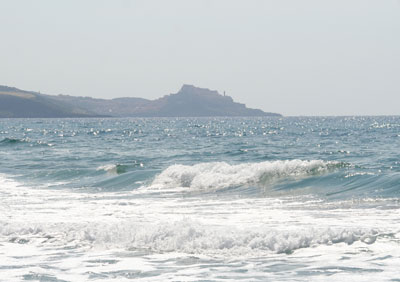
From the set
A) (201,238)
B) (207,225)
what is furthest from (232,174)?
(201,238)

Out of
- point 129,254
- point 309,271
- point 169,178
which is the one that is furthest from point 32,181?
point 309,271

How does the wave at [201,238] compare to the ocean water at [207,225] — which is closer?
the ocean water at [207,225]

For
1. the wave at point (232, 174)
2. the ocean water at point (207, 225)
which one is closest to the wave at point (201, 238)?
the ocean water at point (207, 225)

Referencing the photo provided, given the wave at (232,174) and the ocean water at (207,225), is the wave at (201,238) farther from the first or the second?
the wave at (232,174)

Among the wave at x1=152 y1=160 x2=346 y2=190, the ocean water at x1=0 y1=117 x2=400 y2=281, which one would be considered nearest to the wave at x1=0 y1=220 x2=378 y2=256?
the ocean water at x1=0 y1=117 x2=400 y2=281

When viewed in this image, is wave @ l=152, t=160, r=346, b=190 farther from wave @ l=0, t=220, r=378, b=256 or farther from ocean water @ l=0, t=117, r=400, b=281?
wave @ l=0, t=220, r=378, b=256

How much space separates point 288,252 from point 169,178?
15715 millimetres

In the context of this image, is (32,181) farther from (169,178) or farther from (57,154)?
(57,154)

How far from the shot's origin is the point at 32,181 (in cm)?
2855

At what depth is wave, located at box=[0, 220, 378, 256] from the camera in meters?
11.3

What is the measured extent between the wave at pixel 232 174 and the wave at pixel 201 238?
427 inches

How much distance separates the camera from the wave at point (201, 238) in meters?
11.3

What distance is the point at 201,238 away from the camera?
1170 centimetres

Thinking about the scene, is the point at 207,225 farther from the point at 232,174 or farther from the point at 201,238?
the point at 232,174
